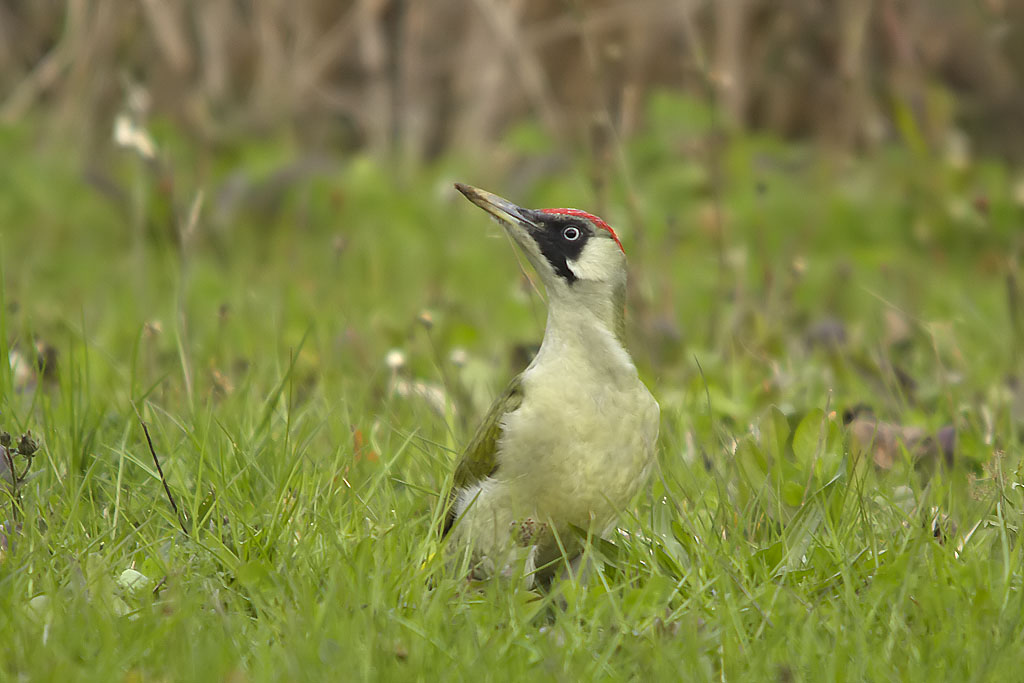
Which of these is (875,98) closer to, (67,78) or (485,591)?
(67,78)

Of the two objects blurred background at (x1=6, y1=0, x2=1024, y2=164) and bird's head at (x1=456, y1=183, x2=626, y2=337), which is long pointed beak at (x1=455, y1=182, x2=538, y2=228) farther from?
blurred background at (x1=6, y1=0, x2=1024, y2=164)

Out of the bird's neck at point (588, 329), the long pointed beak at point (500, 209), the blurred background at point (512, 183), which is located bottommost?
the blurred background at point (512, 183)

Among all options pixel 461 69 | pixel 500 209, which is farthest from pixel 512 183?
pixel 500 209

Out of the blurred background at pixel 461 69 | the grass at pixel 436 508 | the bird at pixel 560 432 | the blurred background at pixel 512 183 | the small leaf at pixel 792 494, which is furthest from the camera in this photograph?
the blurred background at pixel 461 69

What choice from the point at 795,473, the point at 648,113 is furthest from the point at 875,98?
the point at 795,473

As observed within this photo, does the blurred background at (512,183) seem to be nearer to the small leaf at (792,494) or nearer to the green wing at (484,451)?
the green wing at (484,451)

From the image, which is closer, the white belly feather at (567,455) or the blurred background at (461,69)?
the white belly feather at (567,455)

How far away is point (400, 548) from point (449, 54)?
7.07 m

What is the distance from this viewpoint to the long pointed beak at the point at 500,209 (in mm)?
3300

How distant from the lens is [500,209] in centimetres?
333

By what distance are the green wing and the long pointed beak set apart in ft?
1.23

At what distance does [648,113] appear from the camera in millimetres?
9273

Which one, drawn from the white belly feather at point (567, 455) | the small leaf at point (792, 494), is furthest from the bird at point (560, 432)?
the small leaf at point (792, 494)

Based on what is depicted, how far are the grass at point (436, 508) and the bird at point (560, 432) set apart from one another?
0.32ft
